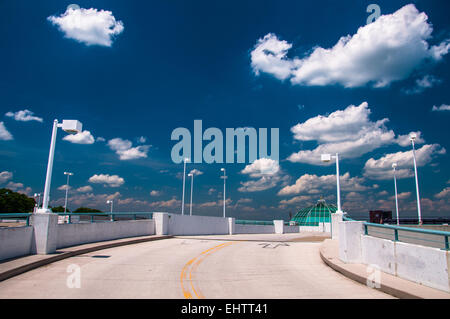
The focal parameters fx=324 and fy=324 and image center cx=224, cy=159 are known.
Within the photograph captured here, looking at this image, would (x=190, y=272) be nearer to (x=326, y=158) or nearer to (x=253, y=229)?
(x=326, y=158)

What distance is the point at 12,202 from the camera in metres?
82.9

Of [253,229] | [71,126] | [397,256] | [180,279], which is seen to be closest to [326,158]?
[397,256]

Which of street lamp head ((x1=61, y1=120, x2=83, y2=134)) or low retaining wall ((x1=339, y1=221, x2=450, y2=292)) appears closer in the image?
low retaining wall ((x1=339, y1=221, x2=450, y2=292))

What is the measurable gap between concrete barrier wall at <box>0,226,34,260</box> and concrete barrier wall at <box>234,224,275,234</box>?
31.0 meters

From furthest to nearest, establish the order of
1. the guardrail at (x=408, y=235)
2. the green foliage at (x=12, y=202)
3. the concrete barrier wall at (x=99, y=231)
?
the green foliage at (x=12, y=202)
the concrete barrier wall at (x=99, y=231)
the guardrail at (x=408, y=235)

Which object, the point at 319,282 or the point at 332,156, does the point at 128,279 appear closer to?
the point at 319,282

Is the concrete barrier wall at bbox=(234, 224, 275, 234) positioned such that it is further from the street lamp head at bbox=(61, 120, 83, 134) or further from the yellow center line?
the street lamp head at bbox=(61, 120, 83, 134)

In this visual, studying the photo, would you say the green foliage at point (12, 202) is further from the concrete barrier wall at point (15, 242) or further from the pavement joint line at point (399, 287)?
the pavement joint line at point (399, 287)

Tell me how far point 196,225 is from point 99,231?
14472 mm

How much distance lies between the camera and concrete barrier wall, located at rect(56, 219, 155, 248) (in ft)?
45.6

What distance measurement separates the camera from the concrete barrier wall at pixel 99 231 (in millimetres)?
13894

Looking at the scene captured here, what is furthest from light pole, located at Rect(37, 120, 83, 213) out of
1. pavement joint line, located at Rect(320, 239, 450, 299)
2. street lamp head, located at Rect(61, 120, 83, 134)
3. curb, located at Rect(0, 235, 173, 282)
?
pavement joint line, located at Rect(320, 239, 450, 299)

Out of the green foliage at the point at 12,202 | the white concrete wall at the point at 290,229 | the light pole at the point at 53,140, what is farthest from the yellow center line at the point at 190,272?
the green foliage at the point at 12,202

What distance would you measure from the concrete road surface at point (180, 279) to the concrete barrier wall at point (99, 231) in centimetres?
175
